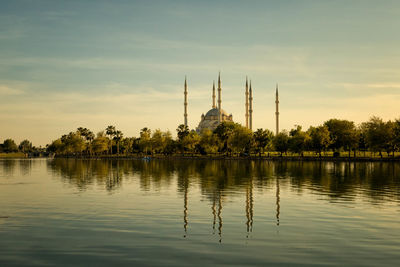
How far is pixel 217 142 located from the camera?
158 meters

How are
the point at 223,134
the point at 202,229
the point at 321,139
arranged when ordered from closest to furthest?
the point at 202,229
the point at 321,139
the point at 223,134

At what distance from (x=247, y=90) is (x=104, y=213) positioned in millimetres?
175285

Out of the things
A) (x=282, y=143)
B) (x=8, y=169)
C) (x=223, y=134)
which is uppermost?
(x=223, y=134)

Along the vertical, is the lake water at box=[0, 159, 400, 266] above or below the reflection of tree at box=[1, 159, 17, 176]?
above

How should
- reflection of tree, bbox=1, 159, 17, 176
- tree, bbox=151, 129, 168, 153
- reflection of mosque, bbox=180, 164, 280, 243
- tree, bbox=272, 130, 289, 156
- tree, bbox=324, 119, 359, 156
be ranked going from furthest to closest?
1. tree, bbox=151, 129, 168, 153
2. tree, bbox=272, 130, 289, 156
3. tree, bbox=324, 119, 359, 156
4. reflection of tree, bbox=1, 159, 17, 176
5. reflection of mosque, bbox=180, 164, 280, 243

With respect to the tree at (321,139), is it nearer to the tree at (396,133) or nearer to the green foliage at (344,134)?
the green foliage at (344,134)

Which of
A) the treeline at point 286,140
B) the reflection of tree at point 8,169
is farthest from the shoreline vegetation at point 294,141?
the reflection of tree at point 8,169

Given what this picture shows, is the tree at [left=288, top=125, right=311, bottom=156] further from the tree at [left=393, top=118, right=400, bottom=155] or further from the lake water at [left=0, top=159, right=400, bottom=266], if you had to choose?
the lake water at [left=0, top=159, right=400, bottom=266]

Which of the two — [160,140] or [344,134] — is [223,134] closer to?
[160,140]

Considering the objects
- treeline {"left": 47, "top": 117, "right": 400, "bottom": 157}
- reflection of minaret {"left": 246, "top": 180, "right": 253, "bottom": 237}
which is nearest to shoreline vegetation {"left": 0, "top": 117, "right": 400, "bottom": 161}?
treeline {"left": 47, "top": 117, "right": 400, "bottom": 157}

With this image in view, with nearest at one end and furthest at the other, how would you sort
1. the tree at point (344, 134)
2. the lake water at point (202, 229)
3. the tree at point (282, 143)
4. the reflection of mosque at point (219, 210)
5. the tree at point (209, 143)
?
the lake water at point (202, 229)
the reflection of mosque at point (219, 210)
the tree at point (344, 134)
the tree at point (282, 143)
the tree at point (209, 143)

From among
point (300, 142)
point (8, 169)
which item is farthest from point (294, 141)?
point (8, 169)

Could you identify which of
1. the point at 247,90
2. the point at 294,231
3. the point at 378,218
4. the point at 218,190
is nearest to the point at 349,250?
the point at 294,231

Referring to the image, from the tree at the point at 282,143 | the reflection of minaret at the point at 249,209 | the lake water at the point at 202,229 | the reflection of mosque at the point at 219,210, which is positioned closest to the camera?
the lake water at the point at 202,229
